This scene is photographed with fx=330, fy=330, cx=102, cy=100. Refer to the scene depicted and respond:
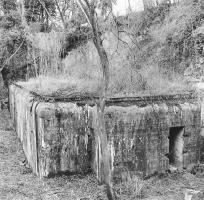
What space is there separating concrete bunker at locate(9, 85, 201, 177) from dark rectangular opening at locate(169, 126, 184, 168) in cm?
3

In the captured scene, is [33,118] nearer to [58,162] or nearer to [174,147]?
[58,162]

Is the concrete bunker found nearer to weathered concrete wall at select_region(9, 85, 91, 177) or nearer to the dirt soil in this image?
weathered concrete wall at select_region(9, 85, 91, 177)

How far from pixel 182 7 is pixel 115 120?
27.9ft

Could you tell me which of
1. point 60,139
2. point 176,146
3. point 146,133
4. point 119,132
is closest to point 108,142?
point 119,132

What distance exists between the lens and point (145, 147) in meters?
6.80

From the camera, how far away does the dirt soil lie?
20.0ft

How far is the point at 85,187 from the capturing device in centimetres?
654

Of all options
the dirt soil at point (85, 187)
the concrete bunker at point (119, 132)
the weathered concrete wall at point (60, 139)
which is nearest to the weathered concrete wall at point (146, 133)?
the concrete bunker at point (119, 132)

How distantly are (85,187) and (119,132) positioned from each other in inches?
50.4

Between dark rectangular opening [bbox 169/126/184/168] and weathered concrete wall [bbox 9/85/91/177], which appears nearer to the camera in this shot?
weathered concrete wall [bbox 9/85/91/177]

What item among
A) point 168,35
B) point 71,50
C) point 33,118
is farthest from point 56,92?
point 168,35

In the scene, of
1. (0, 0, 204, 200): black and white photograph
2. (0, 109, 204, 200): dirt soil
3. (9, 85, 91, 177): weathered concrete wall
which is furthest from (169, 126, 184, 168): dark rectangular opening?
(9, 85, 91, 177): weathered concrete wall

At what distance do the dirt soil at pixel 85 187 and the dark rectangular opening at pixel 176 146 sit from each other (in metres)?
0.36

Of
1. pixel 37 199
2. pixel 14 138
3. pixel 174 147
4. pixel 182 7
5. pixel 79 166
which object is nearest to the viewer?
pixel 37 199
